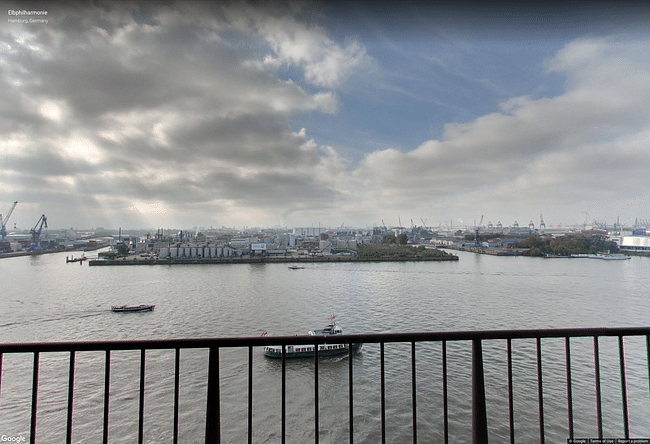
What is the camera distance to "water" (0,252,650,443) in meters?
3.41

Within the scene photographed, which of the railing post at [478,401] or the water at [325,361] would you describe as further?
the water at [325,361]

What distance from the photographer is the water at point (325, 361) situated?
341 cm

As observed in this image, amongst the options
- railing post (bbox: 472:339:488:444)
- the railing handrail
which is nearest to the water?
railing post (bbox: 472:339:488:444)

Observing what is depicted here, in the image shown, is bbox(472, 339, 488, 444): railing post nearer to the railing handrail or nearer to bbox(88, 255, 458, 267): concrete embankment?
the railing handrail

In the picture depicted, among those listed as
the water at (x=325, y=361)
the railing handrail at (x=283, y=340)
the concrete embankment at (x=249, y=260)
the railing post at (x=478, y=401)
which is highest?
the railing handrail at (x=283, y=340)

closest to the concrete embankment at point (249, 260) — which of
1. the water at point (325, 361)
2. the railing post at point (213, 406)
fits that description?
the water at point (325, 361)

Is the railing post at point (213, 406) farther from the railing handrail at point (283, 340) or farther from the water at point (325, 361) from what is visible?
the water at point (325, 361)

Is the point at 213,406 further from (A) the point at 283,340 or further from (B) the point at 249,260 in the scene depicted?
(B) the point at 249,260

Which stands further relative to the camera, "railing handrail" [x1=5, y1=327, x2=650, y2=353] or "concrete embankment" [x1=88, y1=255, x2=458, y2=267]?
"concrete embankment" [x1=88, y1=255, x2=458, y2=267]

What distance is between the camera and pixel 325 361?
17.0 ft

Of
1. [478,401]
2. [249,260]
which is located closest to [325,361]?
[478,401]

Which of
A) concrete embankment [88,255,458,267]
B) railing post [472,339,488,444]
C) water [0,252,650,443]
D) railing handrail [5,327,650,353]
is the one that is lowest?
water [0,252,650,443]

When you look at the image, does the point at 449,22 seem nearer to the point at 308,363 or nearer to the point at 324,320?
the point at 308,363

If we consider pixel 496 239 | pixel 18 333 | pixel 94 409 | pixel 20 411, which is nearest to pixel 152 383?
pixel 94 409
